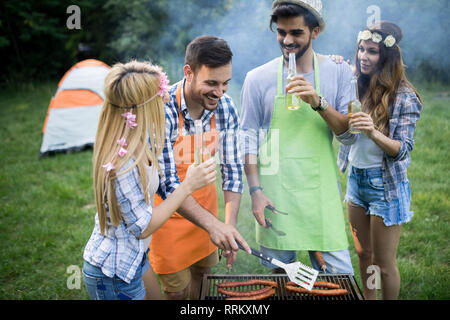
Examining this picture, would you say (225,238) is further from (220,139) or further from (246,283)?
(220,139)

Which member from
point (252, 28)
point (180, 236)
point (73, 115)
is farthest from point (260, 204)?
point (73, 115)

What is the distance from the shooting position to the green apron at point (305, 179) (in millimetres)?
2334

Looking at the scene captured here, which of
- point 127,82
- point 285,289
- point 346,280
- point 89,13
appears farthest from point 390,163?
point 89,13

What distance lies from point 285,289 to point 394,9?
3681mm

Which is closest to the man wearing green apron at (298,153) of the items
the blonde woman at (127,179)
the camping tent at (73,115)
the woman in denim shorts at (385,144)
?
the woman in denim shorts at (385,144)

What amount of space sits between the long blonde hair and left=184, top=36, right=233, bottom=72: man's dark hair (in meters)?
0.35

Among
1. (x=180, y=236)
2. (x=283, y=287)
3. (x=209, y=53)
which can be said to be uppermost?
(x=209, y=53)

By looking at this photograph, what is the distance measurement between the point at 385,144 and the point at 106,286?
5.91 ft

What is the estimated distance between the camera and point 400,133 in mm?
2400

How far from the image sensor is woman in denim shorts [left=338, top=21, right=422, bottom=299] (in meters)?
2.39

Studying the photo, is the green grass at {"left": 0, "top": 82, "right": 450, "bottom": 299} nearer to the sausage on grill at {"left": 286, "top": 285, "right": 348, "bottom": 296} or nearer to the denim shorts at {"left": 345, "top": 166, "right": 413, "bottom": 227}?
the denim shorts at {"left": 345, "top": 166, "right": 413, "bottom": 227}

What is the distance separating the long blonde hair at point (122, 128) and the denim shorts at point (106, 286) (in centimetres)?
22

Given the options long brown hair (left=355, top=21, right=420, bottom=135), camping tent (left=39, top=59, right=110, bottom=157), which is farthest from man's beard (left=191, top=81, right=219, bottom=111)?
camping tent (left=39, top=59, right=110, bottom=157)
